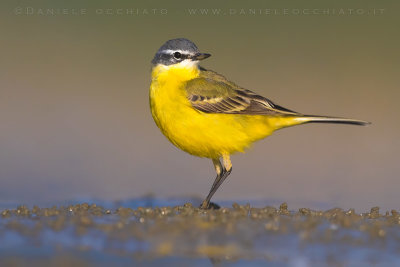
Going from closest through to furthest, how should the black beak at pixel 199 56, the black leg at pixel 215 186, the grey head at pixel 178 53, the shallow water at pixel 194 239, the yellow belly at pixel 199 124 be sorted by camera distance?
the shallow water at pixel 194 239 → the yellow belly at pixel 199 124 → the black leg at pixel 215 186 → the black beak at pixel 199 56 → the grey head at pixel 178 53

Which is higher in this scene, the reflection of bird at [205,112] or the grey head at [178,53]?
the grey head at [178,53]

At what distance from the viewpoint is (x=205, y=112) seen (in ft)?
33.3

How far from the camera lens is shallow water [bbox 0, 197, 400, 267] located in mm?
6812

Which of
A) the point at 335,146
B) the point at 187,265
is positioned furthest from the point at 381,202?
the point at 187,265

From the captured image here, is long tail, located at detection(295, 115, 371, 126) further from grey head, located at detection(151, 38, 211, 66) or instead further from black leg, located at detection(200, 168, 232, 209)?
grey head, located at detection(151, 38, 211, 66)

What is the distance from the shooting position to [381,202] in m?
12.1

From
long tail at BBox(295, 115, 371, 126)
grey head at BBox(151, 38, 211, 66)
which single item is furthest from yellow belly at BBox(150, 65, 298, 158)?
grey head at BBox(151, 38, 211, 66)

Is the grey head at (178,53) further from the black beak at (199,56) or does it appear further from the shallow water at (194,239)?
the shallow water at (194,239)

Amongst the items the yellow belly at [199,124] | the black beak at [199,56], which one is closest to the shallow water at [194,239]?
the yellow belly at [199,124]

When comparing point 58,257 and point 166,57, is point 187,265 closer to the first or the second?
point 58,257

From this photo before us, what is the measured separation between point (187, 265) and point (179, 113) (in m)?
3.67

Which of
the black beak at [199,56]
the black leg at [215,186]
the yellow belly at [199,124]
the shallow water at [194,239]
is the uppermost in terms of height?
the black beak at [199,56]

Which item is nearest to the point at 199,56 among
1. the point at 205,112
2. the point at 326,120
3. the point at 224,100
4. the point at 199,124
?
the point at 224,100

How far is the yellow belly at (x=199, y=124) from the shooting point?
9.94m
